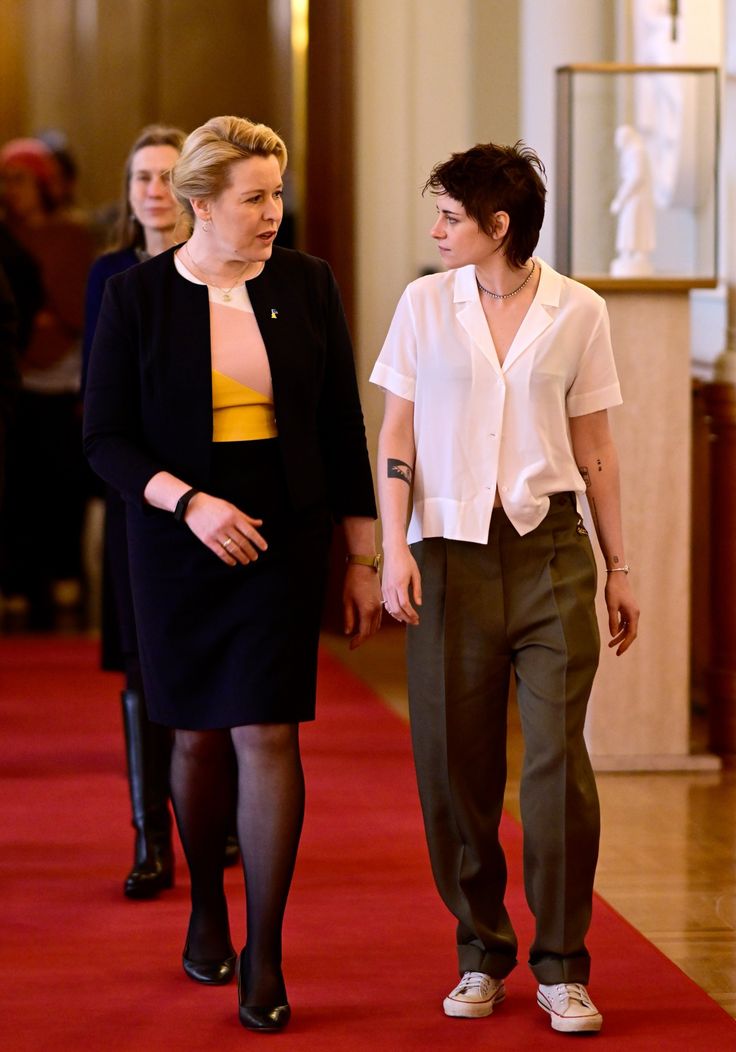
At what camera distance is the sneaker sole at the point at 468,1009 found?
3352 millimetres

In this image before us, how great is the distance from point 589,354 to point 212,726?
37.6 inches

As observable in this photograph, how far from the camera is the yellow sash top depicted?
3.31m

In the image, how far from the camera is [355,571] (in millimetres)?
3447

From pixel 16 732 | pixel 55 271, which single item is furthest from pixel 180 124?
pixel 16 732

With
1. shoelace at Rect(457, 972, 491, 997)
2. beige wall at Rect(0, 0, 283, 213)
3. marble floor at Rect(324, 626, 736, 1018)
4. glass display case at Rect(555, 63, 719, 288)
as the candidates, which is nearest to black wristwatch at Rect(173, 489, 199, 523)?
shoelace at Rect(457, 972, 491, 997)

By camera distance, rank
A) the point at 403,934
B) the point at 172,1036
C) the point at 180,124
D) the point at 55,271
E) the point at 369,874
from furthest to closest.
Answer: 1. the point at 180,124
2. the point at 55,271
3. the point at 369,874
4. the point at 403,934
5. the point at 172,1036

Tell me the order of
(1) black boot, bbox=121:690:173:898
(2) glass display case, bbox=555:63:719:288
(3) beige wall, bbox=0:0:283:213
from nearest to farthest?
(1) black boot, bbox=121:690:173:898 < (2) glass display case, bbox=555:63:719:288 < (3) beige wall, bbox=0:0:283:213

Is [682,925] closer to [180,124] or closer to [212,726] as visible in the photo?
[212,726]

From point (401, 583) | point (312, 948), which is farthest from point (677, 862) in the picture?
point (401, 583)

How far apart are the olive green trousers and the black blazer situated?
0.26 meters

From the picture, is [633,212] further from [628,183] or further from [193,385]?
[193,385]

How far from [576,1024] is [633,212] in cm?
294

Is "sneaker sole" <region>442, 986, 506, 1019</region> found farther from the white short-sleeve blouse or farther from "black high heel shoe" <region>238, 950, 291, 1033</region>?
the white short-sleeve blouse

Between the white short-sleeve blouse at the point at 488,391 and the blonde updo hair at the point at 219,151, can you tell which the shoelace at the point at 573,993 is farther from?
the blonde updo hair at the point at 219,151
